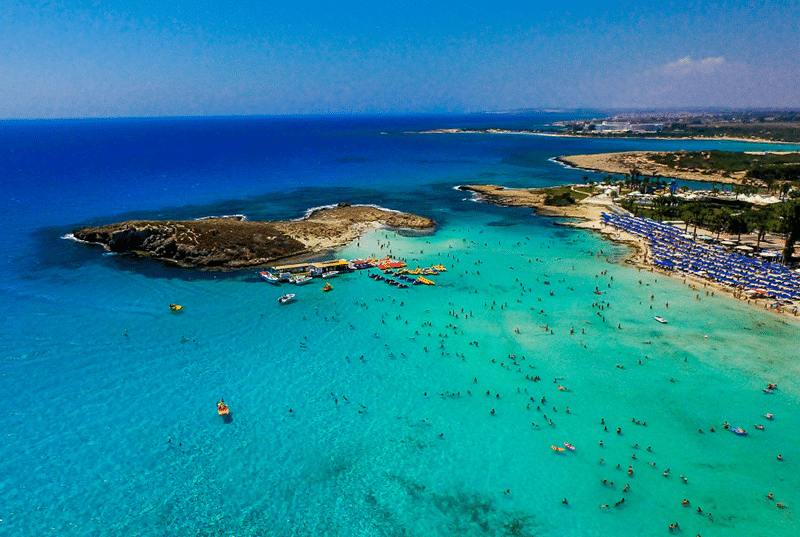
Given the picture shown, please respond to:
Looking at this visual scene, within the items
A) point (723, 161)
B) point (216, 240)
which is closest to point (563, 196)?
point (216, 240)

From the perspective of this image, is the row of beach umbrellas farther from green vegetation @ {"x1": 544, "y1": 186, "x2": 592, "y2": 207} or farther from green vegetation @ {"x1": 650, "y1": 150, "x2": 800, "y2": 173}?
green vegetation @ {"x1": 650, "y1": 150, "x2": 800, "y2": 173}

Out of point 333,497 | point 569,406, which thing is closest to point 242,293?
point 333,497

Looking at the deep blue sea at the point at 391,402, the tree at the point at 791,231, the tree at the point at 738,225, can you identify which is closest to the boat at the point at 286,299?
the deep blue sea at the point at 391,402

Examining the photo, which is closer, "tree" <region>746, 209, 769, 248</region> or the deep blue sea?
the deep blue sea

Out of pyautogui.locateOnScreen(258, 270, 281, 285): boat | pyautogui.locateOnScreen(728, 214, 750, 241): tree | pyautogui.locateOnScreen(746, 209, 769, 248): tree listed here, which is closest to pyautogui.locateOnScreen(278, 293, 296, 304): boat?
pyautogui.locateOnScreen(258, 270, 281, 285): boat

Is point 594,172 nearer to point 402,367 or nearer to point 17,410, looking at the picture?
point 402,367

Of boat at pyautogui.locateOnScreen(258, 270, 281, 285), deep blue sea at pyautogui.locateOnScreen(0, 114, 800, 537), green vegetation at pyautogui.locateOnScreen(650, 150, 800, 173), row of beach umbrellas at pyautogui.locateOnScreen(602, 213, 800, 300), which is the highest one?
green vegetation at pyautogui.locateOnScreen(650, 150, 800, 173)

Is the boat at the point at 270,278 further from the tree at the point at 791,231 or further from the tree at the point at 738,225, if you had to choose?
the tree at the point at 738,225
